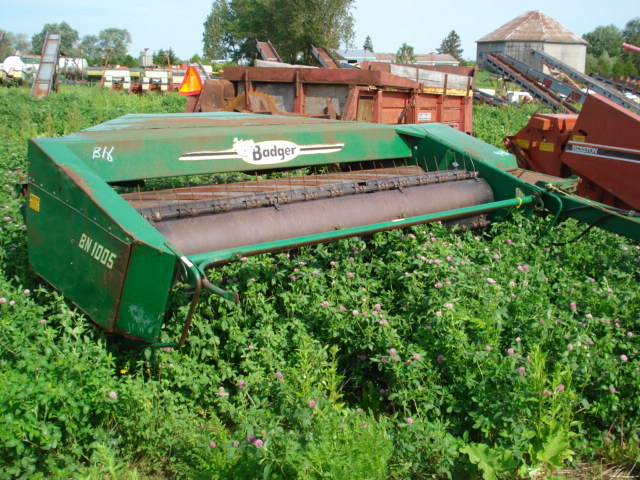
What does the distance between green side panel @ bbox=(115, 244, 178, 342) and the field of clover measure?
0.19m

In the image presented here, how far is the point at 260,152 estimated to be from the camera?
4.37m

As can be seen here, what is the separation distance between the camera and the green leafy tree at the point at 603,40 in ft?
256

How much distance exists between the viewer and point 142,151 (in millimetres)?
3926

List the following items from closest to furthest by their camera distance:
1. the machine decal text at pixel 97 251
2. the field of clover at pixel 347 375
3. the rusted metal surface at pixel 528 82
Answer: the field of clover at pixel 347 375 → the machine decal text at pixel 97 251 → the rusted metal surface at pixel 528 82

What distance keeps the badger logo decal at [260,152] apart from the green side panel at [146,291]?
132 cm

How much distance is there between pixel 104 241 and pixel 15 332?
60cm

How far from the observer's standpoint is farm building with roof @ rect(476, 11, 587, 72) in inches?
2137

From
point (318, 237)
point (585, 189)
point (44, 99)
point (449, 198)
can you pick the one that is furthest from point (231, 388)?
point (44, 99)

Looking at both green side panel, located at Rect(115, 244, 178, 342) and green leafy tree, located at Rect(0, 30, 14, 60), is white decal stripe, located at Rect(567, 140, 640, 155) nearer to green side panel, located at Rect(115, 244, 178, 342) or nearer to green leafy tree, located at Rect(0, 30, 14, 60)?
green side panel, located at Rect(115, 244, 178, 342)

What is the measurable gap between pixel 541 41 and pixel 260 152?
2183 inches

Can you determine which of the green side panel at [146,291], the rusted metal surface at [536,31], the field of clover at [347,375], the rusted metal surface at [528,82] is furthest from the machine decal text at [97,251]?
the rusted metal surface at [536,31]

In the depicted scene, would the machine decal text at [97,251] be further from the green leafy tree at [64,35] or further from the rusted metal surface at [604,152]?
the green leafy tree at [64,35]

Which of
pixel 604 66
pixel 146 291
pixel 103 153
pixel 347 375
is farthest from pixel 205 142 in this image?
pixel 604 66

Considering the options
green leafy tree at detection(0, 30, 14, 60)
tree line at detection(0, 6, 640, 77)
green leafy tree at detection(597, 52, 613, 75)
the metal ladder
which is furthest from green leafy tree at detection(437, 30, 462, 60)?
the metal ladder
